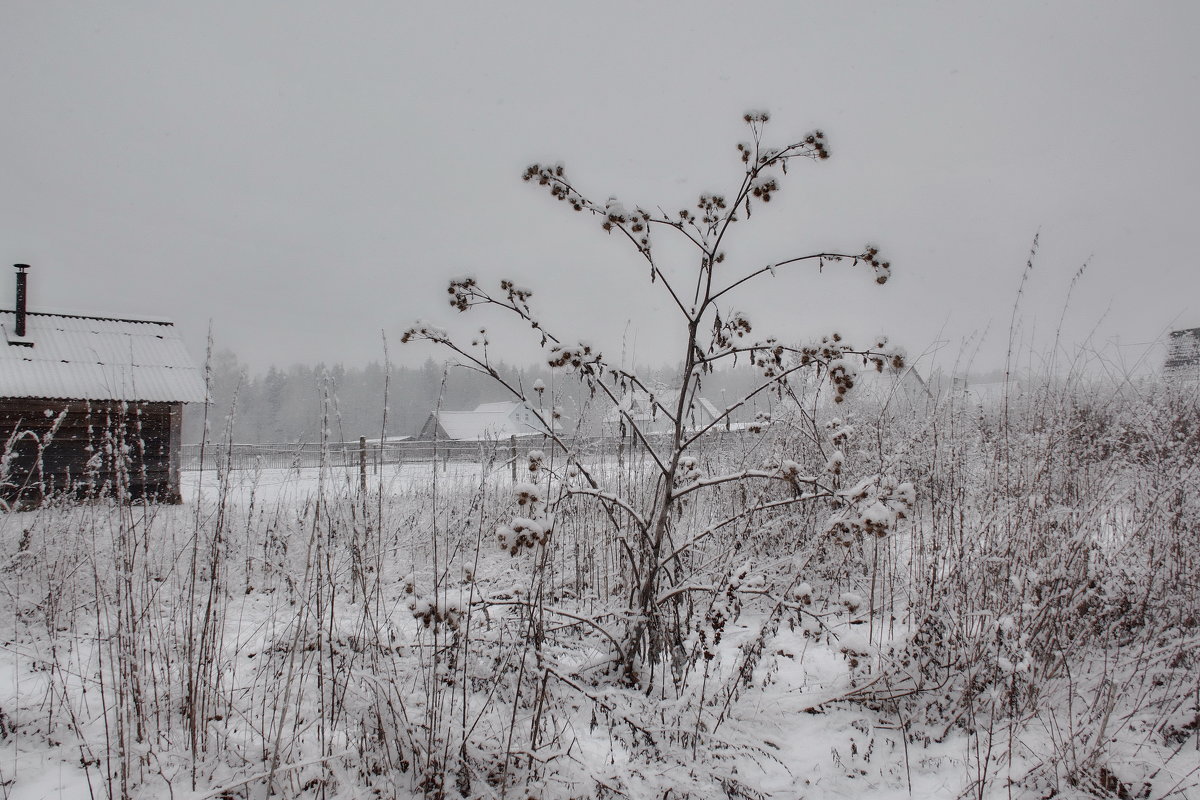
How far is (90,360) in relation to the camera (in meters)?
10.6

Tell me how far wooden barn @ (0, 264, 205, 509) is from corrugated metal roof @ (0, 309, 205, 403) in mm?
13

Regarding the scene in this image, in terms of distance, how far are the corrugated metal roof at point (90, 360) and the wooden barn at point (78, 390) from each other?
0.01 m

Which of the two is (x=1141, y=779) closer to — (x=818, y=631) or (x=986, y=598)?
(x=986, y=598)

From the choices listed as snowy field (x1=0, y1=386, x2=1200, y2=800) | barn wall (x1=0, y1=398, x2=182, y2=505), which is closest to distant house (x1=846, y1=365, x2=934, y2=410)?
snowy field (x1=0, y1=386, x2=1200, y2=800)

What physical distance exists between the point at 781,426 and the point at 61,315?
12803 millimetres

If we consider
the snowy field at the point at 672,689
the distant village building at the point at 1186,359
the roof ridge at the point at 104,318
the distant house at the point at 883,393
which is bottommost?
the snowy field at the point at 672,689

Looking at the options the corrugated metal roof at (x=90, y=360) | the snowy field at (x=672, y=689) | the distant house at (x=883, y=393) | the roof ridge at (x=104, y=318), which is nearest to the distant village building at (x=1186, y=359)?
the distant house at (x=883, y=393)

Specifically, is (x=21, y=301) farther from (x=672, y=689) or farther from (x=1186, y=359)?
(x=1186, y=359)

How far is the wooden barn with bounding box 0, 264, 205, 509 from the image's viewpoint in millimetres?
9766

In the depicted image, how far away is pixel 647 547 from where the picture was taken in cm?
287

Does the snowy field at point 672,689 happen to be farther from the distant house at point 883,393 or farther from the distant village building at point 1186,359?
the distant village building at point 1186,359

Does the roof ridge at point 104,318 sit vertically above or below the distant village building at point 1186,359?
above

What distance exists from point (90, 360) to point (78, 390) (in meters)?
0.79

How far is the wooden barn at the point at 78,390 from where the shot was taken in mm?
9766
